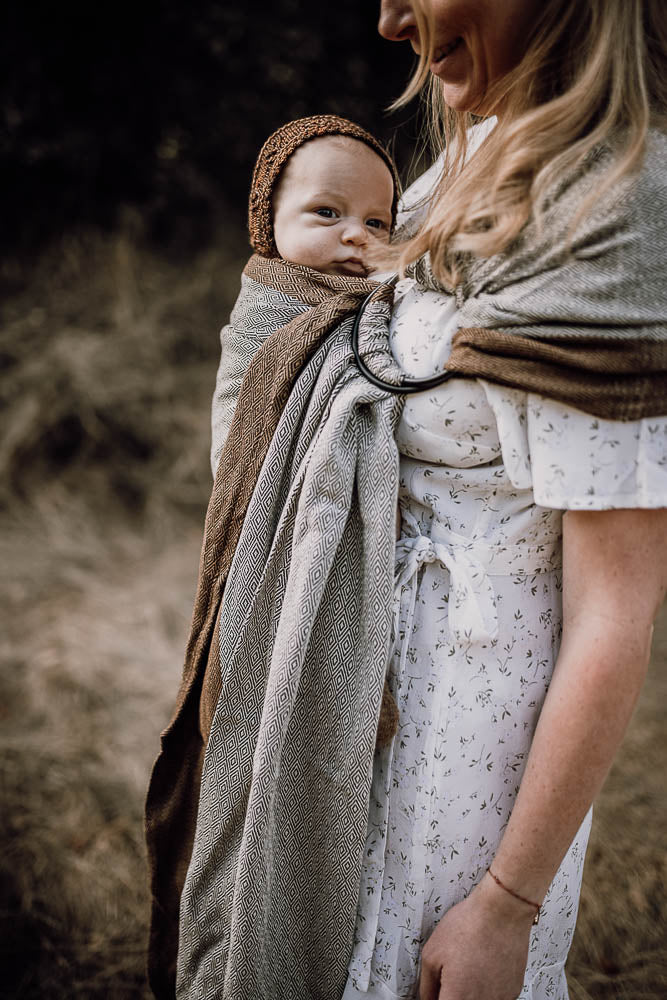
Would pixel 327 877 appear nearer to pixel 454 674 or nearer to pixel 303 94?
pixel 454 674

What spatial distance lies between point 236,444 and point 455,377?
329mm

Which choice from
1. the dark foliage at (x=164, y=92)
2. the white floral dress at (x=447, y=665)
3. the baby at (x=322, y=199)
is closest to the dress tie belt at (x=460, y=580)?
the white floral dress at (x=447, y=665)

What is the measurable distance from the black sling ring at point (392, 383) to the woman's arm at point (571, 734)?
20cm

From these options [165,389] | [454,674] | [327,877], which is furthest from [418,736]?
[165,389]

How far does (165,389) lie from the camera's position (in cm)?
470

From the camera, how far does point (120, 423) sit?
4.64 metres

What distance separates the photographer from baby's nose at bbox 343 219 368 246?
125 cm

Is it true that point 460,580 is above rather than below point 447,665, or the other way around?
above

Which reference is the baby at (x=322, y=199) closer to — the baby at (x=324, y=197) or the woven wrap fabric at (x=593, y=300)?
the baby at (x=324, y=197)

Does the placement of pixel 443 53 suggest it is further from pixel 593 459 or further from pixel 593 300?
pixel 593 459

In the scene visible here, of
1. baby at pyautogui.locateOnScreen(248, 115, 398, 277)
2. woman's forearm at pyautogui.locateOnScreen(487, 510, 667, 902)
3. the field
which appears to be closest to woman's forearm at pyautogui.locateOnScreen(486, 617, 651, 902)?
woman's forearm at pyautogui.locateOnScreen(487, 510, 667, 902)

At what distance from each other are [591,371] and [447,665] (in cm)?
38

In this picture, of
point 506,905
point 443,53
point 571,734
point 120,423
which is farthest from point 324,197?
point 120,423

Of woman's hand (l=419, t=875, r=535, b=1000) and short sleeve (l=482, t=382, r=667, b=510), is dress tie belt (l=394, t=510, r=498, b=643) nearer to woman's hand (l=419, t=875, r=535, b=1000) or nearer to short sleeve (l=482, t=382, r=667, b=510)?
short sleeve (l=482, t=382, r=667, b=510)
